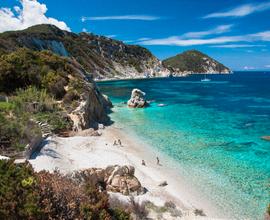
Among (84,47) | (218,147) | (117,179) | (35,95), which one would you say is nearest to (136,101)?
(35,95)

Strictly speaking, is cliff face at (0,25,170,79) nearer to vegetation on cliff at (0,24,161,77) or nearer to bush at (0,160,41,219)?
vegetation on cliff at (0,24,161,77)

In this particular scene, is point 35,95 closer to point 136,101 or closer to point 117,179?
point 117,179

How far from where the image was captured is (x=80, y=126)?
107 ft

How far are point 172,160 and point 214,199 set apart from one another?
7073 millimetres

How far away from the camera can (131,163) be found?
Result: 23.7 metres

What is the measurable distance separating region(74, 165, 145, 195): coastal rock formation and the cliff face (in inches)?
4156

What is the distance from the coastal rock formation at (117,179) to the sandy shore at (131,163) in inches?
29.2

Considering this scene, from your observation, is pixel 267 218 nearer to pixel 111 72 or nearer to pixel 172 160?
pixel 172 160

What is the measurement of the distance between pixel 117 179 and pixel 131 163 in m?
5.60

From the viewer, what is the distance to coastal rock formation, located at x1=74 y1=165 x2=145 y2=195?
703 inches

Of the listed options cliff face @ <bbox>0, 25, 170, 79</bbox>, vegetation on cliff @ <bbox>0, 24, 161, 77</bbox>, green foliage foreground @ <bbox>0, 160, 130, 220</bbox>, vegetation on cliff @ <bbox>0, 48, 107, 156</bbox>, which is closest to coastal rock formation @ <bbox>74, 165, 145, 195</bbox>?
vegetation on cliff @ <bbox>0, 48, 107, 156</bbox>

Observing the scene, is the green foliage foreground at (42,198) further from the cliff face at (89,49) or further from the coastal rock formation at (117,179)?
the cliff face at (89,49)

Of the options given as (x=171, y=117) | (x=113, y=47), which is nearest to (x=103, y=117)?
(x=171, y=117)

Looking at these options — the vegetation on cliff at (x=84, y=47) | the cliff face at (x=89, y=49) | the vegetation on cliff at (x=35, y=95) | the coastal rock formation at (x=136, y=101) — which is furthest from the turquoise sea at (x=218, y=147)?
the cliff face at (x=89, y=49)
